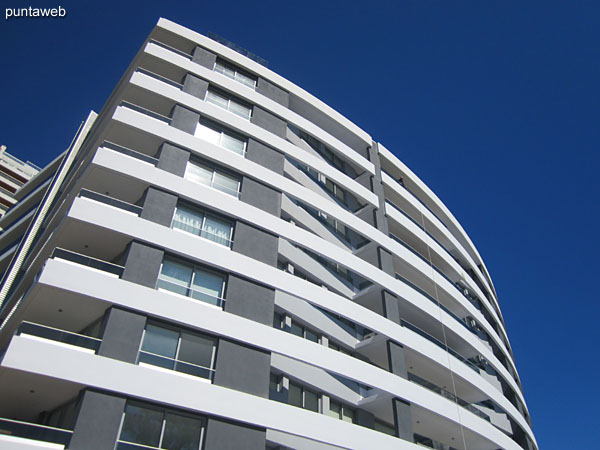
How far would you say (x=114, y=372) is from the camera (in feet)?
46.0

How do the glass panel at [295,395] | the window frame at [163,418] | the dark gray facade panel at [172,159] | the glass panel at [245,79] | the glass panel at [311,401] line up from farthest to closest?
the glass panel at [245,79] → the dark gray facade panel at [172,159] → the glass panel at [311,401] → the glass panel at [295,395] → the window frame at [163,418]

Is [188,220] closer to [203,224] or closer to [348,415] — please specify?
[203,224]

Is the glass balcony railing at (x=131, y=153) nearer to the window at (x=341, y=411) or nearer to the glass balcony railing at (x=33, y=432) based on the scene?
the glass balcony railing at (x=33, y=432)

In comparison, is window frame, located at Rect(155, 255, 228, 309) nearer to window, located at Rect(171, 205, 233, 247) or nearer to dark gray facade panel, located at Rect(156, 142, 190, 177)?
window, located at Rect(171, 205, 233, 247)

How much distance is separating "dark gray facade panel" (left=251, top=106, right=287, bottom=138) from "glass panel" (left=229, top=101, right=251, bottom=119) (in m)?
0.39

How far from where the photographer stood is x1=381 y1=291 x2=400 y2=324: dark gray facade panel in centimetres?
2359

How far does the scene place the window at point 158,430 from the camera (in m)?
13.6

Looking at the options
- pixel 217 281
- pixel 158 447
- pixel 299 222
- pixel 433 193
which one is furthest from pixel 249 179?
pixel 433 193

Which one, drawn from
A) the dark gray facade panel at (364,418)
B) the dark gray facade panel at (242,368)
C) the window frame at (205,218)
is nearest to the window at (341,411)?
the dark gray facade panel at (364,418)

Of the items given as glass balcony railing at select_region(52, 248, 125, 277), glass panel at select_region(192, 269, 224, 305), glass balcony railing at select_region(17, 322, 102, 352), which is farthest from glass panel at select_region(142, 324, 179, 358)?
glass balcony railing at select_region(52, 248, 125, 277)

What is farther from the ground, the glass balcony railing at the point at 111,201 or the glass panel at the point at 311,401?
the glass balcony railing at the point at 111,201

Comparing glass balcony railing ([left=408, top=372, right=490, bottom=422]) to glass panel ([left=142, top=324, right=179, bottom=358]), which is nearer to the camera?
glass panel ([left=142, top=324, right=179, bottom=358])

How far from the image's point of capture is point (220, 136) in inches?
904

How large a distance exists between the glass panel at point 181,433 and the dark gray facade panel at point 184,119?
12.8 meters
